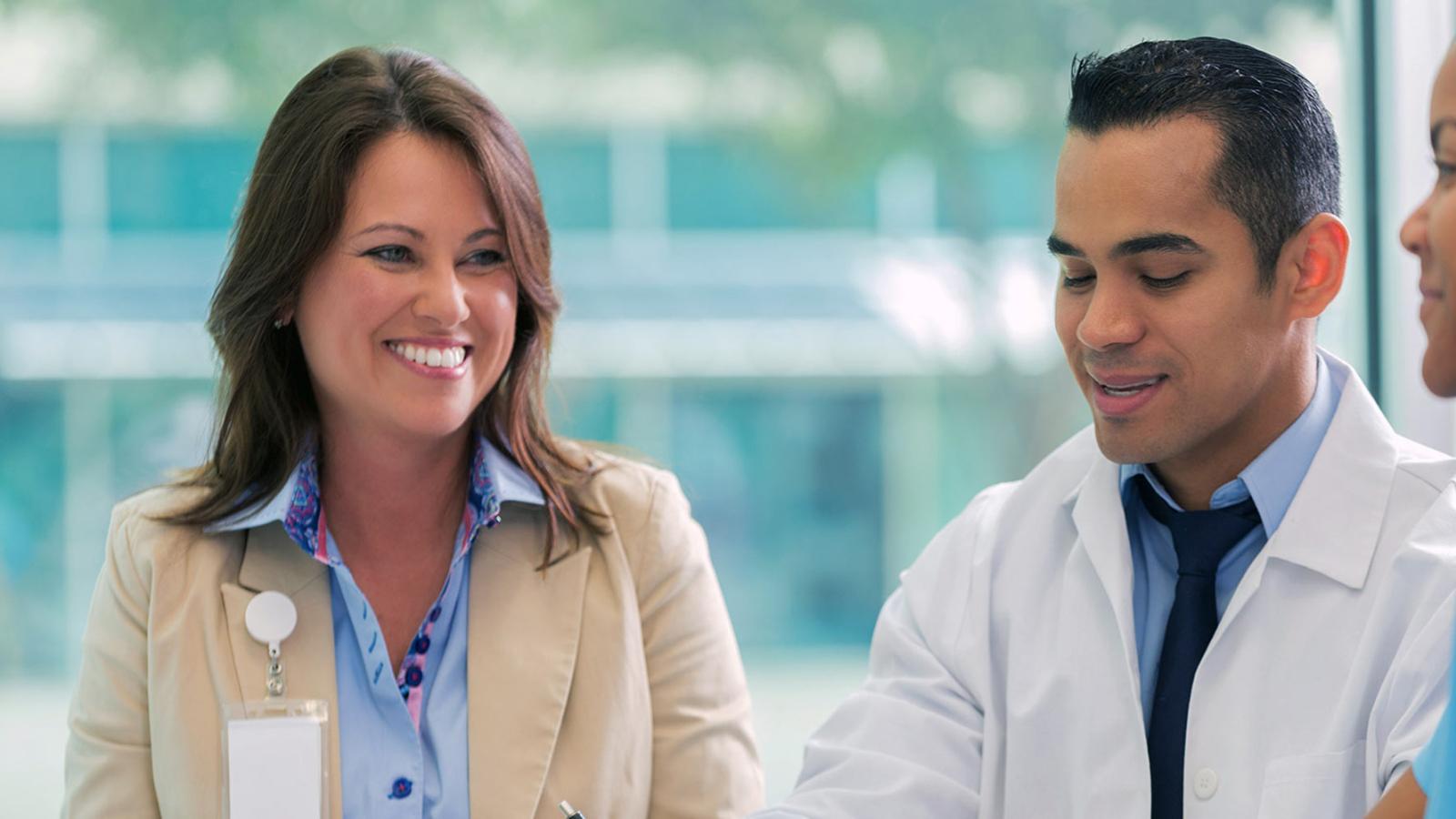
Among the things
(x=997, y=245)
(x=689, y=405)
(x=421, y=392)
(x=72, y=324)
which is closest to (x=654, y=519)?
(x=421, y=392)

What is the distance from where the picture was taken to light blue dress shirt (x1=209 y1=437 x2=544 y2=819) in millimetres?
1836

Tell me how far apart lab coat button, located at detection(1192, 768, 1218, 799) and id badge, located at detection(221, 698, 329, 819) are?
37.1 inches

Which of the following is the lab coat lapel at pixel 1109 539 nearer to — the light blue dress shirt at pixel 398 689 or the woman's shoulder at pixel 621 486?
the woman's shoulder at pixel 621 486

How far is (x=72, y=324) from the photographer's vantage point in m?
2.65

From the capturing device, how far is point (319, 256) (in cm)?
190

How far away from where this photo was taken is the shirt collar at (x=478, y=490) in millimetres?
1915

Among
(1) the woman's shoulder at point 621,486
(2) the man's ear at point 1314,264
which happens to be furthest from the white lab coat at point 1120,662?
(1) the woman's shoulder at point 621,486

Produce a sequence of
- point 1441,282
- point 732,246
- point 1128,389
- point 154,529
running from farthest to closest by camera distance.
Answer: point 732,246, point 154,529, point 1128,389, point 1441,282

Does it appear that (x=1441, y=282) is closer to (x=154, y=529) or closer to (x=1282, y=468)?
(x=1282, y=468)

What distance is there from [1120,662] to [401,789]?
2.89ft

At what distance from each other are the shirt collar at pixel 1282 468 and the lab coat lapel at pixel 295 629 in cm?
110

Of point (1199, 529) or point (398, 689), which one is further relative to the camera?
point (398, 689)

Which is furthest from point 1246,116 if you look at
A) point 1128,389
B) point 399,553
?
point 399,553

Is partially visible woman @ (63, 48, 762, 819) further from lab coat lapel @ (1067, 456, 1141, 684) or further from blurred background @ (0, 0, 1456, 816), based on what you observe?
blurred background @ (0, 0, 1456, 816)
